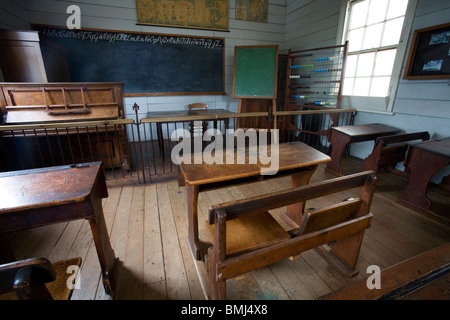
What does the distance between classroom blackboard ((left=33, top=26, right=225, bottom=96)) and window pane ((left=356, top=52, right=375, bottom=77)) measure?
8.73 feet

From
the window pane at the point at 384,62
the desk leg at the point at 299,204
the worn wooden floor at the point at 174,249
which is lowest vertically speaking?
the worn wooden floor at the point at 174,249

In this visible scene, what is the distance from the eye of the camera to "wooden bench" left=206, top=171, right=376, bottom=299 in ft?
3.12

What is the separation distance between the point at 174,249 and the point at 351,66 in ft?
13.1

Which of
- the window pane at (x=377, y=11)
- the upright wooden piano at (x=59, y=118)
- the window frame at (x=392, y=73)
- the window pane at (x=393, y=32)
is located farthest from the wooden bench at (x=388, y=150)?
the upright wooden piano at (x=59, y=118)

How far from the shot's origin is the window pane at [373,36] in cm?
318

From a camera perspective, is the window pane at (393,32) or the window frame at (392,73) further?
the window pane at (393,32)

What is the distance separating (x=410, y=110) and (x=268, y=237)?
2992mm

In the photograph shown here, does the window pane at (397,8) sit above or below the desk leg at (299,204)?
above

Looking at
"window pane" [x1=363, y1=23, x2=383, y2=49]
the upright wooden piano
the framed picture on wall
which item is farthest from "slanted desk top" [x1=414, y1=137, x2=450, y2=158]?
the framed picture on wall

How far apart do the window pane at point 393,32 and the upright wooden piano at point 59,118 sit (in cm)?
386

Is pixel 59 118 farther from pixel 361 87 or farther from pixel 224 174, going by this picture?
pixel 361 87

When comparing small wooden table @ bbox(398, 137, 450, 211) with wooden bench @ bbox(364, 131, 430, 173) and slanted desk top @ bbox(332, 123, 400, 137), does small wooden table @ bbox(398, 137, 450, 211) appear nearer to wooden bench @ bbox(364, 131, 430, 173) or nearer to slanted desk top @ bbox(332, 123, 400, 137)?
wooden bench @ bbox(364, 131, 430, 173)

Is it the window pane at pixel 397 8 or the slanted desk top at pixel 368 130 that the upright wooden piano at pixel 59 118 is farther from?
the window pane at pixel 397 8

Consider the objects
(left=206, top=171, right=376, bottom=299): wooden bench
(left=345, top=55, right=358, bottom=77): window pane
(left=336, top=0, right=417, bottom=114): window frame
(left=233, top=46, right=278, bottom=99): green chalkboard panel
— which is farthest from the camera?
(left=233, top=46, right=278, bottom=99): green chalkboard panel
